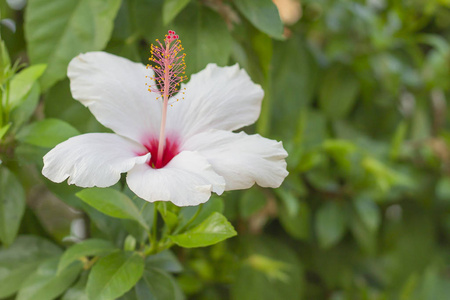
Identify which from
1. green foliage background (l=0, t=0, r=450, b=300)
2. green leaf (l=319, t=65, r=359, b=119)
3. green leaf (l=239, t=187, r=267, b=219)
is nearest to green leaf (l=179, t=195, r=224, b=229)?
green foliage background (l=0, t=0, r=450, b=300)

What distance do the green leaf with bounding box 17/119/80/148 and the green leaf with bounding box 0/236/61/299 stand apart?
140mm

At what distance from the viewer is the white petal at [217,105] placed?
0.40 meters

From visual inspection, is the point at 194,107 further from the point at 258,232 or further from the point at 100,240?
the point at 258,232

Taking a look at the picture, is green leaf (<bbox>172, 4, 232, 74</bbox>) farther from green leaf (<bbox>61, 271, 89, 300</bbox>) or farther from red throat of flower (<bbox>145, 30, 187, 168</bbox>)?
green leaf (<bbox>61, 271, 89, 300</bbox>)

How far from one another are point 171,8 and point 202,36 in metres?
0.05

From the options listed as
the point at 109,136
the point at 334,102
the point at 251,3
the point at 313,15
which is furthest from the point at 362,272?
the point at 109,136

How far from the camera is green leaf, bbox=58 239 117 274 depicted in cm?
42

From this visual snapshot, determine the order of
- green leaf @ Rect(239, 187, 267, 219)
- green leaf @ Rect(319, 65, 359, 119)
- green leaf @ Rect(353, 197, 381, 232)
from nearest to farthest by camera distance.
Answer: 1. green leaf @ Rect(239, 187, 267, 219)
2. green leaf @ Rect(353, 197, 381, 232)
3. green leaf @ Rect(319, 65, 359, 119)

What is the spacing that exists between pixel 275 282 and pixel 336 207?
18 cm

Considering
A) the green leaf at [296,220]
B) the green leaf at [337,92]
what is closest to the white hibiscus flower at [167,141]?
the green leaf at [296,220]

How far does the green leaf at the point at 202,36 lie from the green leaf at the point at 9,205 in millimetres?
225

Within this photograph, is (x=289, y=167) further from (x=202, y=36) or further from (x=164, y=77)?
(x=164, y=77)

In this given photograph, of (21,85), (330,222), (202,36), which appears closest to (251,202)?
(330,222)

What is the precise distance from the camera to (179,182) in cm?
32
